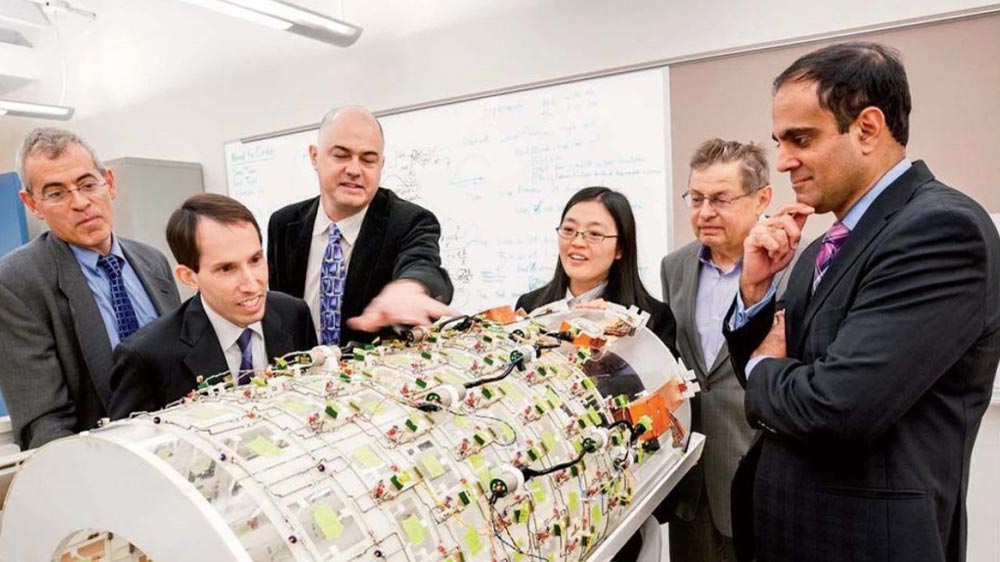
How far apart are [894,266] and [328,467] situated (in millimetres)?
962

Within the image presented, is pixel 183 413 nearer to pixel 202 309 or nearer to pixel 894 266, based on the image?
pixel 202 309

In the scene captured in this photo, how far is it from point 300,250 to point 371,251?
0.27 m

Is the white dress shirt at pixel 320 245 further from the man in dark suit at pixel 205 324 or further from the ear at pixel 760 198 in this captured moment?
the ear at pixel 760 198

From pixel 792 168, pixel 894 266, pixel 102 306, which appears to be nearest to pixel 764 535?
pixel 894 266

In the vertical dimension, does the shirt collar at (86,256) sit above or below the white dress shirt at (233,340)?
above

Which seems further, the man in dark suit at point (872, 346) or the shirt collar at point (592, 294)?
the shirt collar at point (592, 294)

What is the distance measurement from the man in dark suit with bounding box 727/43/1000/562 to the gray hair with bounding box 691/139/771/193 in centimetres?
60

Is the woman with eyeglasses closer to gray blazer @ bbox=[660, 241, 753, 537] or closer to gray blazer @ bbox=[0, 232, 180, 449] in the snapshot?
gray blazer @ bbox=[660, 241, 753, 537]

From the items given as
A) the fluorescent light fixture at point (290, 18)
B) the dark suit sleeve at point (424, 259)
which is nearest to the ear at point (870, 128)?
the dark suit sleeve at point (424, 259)

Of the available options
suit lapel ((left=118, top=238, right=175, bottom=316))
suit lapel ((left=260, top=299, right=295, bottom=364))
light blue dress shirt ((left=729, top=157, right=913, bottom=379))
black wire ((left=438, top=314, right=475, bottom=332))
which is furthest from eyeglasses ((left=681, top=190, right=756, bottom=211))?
suit lapel ((left=118, top=238, right=175, bottom=316))

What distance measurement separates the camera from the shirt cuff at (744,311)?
1315 millimetres

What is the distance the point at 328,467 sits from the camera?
30.0 inches

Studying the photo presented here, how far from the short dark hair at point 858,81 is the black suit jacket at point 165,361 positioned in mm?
1311

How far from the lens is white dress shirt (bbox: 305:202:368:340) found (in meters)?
1.85
